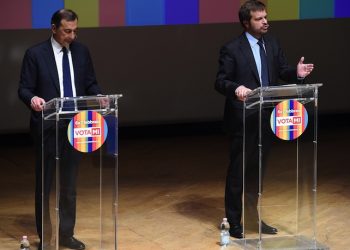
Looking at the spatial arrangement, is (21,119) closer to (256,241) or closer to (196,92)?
(196,92)

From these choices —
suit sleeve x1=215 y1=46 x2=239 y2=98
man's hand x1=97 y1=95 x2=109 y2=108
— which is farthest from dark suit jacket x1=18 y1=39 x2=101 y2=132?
suit sleeve x1=215 y1=46 x2=239 y2=98

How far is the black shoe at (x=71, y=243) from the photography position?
6461 millimetres

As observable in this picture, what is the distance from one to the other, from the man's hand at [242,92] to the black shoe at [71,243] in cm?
132

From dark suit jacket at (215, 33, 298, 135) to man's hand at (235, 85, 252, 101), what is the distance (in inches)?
9.6

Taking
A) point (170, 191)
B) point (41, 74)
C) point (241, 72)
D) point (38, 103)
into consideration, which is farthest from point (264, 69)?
point (170, 191)

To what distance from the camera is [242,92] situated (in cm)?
682

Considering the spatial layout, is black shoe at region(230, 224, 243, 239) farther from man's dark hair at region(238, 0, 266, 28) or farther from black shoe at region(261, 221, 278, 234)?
man's dark hair at region(238, 0, 266, 28)

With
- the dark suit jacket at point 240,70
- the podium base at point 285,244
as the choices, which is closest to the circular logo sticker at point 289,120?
the dark suit jacket at point 240,70

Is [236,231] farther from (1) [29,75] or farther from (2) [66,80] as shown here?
(1) [29,75]

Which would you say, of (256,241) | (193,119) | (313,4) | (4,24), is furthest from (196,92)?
(256,241)

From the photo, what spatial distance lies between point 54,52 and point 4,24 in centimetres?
268

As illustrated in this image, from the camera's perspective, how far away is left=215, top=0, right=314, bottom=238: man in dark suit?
7.13 meters

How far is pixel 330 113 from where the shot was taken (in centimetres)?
1142

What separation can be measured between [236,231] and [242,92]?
1054mm
